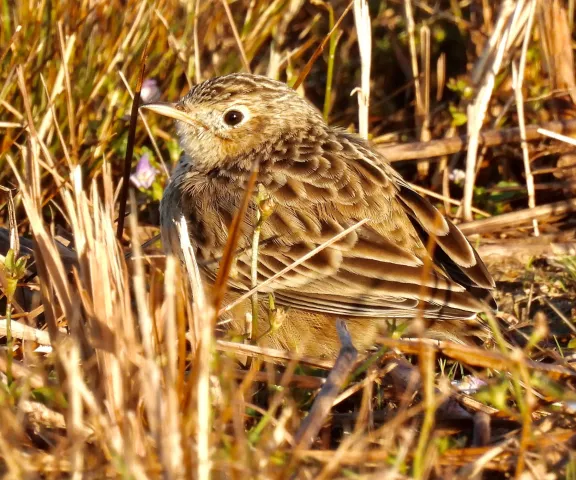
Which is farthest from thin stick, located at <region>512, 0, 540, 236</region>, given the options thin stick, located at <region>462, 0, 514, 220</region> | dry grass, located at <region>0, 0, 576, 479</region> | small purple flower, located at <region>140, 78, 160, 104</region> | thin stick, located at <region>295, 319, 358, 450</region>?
thin stick, located at <region>295, 319, 358, 450</region>

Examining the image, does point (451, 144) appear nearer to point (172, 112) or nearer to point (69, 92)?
point (172, 112)

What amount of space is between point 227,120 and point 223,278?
1918 mm

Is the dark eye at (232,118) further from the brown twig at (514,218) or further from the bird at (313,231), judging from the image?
the brown twig at (514,218)

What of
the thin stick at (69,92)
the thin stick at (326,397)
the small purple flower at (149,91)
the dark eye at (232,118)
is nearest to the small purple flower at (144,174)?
the small purple flower at (149,91)

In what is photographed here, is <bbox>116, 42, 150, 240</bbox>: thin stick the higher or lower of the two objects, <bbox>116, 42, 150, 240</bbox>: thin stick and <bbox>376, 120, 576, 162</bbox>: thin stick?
the higher

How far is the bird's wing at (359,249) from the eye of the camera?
176 inches

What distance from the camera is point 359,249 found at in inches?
181

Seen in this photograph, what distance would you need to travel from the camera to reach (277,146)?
5219mm

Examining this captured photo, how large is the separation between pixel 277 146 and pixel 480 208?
1.90m

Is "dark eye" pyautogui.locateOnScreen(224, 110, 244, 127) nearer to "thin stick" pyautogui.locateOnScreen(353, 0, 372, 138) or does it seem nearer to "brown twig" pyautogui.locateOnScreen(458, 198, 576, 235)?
"thin stick" pyautogui.locateOnScreen(353, 0, 372, 138)

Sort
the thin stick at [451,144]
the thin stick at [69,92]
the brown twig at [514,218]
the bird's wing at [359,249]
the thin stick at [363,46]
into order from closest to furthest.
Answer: the bird's wing at [359,249] → the thin stick at [69,92] → the thin stick at [363,46] → the brown twig at [514,218] → the thin stick at [451,144]

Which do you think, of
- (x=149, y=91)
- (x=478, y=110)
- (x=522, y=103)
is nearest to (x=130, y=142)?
(x=149, y=91)

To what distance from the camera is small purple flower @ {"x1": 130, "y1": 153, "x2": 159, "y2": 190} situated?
20.6 ft

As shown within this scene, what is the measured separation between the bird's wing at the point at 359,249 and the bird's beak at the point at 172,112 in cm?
59
